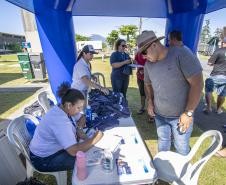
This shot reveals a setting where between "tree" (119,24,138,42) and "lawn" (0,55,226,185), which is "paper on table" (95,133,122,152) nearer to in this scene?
"lawn" (0,55,226,185)

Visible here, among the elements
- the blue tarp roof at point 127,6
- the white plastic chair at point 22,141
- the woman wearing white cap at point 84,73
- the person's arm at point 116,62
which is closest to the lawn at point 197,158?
the white plastic chair at point 22,141

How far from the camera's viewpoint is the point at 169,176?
198 centimetres

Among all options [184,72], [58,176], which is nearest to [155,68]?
[184,72]

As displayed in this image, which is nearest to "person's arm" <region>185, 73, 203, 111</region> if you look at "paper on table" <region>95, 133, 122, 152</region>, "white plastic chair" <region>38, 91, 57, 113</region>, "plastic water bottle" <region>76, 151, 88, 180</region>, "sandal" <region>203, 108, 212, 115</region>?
"paper on table" <region>95, 133, 122, 152</region>

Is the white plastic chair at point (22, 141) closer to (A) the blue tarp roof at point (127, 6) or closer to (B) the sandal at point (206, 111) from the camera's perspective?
(A) the blue tarp roof at point (127, 6)

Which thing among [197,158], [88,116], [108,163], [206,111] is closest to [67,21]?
[88,116]

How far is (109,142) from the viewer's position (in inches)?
76.6

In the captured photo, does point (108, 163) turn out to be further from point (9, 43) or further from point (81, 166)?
point (9, 43)

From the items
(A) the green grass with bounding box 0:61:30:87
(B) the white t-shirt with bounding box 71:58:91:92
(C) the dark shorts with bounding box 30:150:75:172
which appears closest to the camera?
(C) the dark shorts with bounding box 30:150:75:172

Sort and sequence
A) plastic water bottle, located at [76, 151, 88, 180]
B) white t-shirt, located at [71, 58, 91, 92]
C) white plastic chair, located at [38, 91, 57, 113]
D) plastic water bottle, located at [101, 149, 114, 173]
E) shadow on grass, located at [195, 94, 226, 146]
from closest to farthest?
1. plastic water bottle, located at [76, 151, 88, 180]
2. plastic water bottle, located at [101, 149, 114, 173]
3. white plastic chair, located at [38, 91, 57, 113]
4. white t-shirt, located at [71, 58, 91, 92]
5. shadow on grass, located at [195, 94, 226, 146]

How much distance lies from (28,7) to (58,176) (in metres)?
2.94

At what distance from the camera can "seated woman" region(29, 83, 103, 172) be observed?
1.83 meters

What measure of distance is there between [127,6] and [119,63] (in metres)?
1.95

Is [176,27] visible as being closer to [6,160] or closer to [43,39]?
[43,39]
